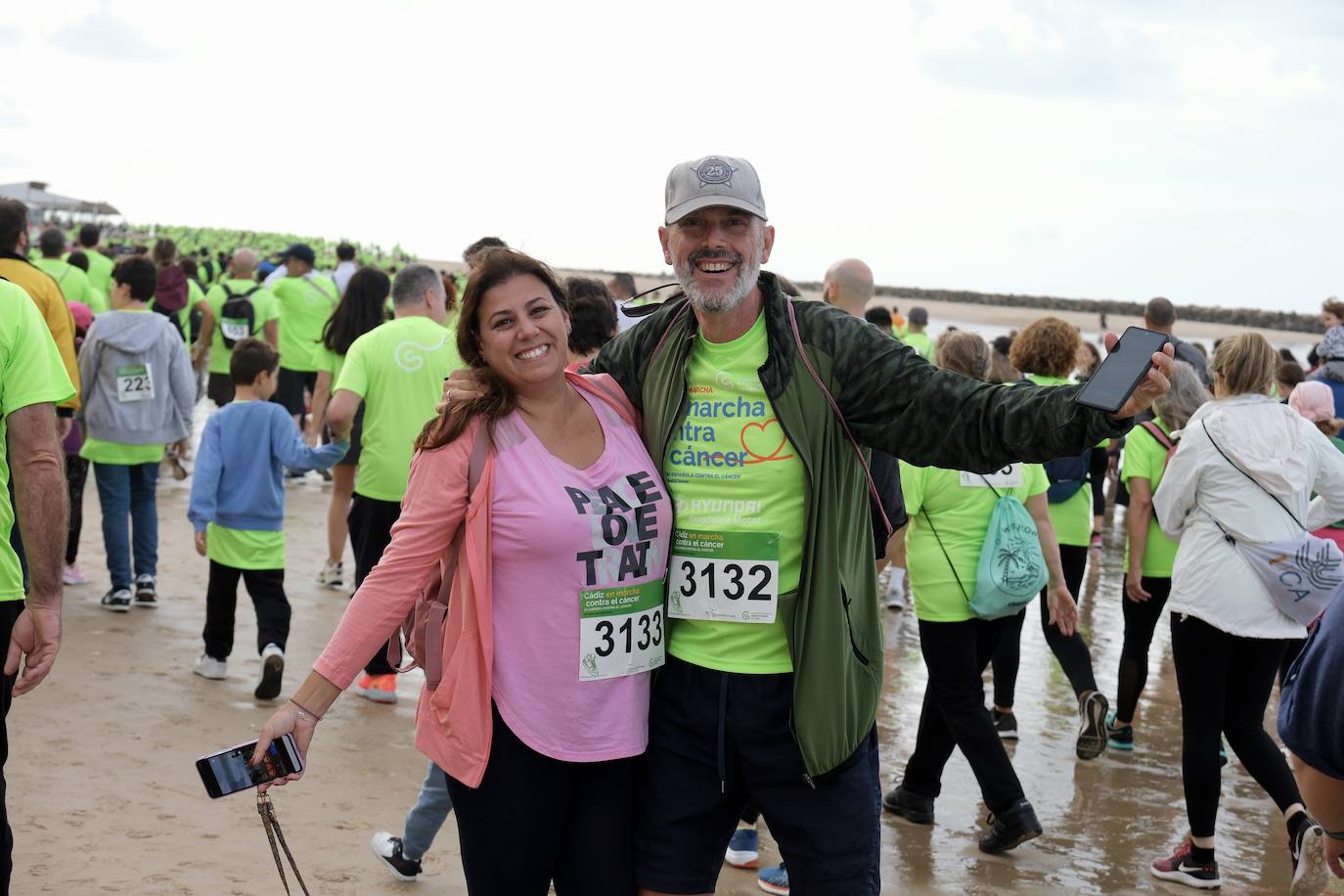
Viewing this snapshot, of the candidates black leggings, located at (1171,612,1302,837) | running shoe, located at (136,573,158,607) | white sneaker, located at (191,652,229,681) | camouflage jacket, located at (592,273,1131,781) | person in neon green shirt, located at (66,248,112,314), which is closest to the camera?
→ camouflage jacket, located at (592,273,1131,781)

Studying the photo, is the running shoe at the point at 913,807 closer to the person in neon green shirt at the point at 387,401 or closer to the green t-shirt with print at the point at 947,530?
the green t-shirt with print at the point at 947,530

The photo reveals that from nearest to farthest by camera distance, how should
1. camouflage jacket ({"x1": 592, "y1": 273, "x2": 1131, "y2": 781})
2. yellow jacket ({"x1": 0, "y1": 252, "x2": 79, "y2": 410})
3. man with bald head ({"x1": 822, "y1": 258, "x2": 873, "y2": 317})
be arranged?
camouflage jacket ({"x1": 592, "y1": 273, "x2": 1131, "y2": 781}) → yellow jacket ({"x1": 0, "y1": 252, "x2": 79, "y2": 410}) → man with bald head ({"x1": 822, "y1": 258, "x2": 873, "y2": 317})

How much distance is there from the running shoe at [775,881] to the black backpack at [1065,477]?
280 cm

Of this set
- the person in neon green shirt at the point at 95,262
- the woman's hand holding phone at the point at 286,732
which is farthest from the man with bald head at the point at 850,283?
the person in neon green shirt at the point at 95,262

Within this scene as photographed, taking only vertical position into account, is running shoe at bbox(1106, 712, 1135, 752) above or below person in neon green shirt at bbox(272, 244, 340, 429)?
below

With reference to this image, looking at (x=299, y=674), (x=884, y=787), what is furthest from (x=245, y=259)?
(x=884, y=787)

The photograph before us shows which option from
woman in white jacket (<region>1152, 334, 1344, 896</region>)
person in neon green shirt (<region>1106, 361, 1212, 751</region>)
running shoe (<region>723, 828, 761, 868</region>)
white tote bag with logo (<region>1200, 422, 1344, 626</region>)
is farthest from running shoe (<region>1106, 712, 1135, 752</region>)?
running shoe (<region>723, 828, 761, 868</region>)

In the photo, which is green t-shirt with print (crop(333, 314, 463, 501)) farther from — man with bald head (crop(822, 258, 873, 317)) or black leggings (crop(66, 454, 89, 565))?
black leggings (crop(66, 454, 89, 565))

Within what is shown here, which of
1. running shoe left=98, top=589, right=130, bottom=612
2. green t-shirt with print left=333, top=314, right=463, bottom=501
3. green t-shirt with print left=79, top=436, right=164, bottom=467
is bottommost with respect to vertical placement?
running shoe left=98, top=589, right=130, bottom=612

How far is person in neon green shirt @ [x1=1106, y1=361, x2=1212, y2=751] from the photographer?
6.27m

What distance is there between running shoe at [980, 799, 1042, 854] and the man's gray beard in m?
2.90

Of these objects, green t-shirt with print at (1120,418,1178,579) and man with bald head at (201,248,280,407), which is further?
man with bald head at (201,248,280,407)

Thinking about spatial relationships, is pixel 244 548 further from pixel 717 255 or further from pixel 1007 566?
pixel 717 255

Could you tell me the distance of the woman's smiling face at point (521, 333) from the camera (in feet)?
10.3
